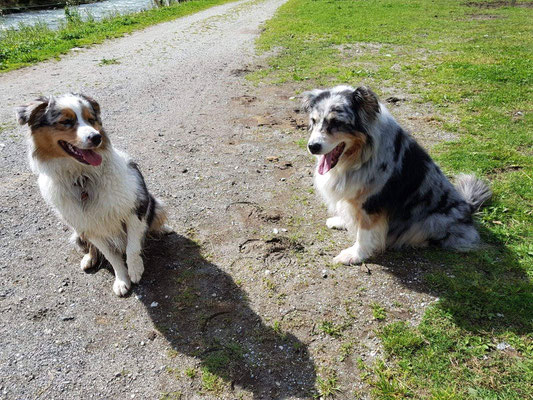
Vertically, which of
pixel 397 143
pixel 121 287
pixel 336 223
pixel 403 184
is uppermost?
pixel 397 143

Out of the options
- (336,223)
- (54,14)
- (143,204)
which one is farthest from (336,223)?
(54,14)

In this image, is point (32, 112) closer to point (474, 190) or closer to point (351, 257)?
point (351, 257)

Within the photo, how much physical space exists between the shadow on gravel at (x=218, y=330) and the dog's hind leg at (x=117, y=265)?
140 mm

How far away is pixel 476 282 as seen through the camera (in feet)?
11.6

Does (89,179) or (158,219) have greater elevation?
(89,179)

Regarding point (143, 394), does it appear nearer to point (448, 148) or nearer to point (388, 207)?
point (388, 207)

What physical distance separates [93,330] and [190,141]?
3943 mm

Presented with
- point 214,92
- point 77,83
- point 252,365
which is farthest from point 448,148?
point 77,83

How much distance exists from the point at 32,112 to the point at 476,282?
13.9 feet

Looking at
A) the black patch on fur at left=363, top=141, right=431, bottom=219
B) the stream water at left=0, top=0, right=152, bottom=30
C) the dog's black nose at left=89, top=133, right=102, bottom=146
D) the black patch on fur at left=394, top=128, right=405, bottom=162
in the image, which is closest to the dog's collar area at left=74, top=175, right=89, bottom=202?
the dog's black nose at left=89, top=133, right=102, bottom=146

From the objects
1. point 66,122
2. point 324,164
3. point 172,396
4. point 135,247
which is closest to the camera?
point 172,396

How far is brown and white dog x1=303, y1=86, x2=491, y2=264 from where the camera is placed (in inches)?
135

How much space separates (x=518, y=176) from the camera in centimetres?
507

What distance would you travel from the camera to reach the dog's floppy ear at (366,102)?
3336 mm
